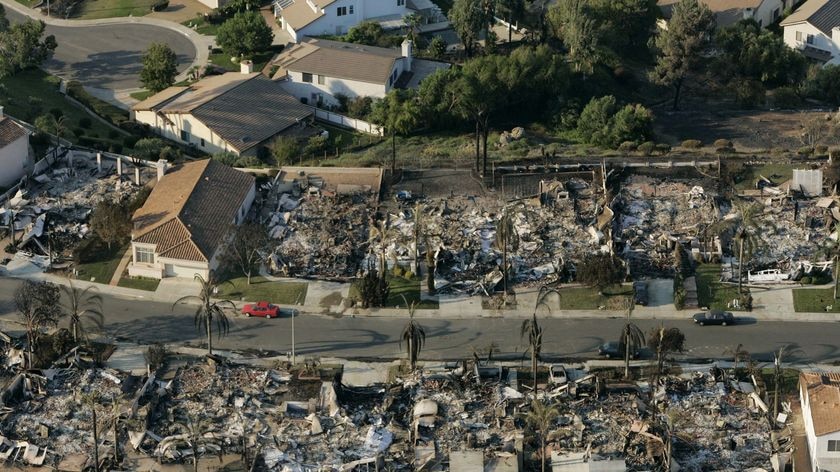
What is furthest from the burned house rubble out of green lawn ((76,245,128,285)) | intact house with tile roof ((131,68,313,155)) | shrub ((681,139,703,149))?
shrub ((681,139,703,149))

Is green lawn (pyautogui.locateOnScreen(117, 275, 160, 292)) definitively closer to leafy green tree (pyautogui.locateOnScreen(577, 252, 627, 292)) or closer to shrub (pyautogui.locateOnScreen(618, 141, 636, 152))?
leafy green tree (pyautogui.locateOnScreen(577, 252, 627, 292))

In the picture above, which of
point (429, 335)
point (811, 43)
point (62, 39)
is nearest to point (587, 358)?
point (429, 335)

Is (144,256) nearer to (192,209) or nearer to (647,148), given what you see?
(192,209)

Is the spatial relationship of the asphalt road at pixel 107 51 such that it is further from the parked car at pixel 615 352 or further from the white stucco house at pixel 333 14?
the parked car at pixel 615 352

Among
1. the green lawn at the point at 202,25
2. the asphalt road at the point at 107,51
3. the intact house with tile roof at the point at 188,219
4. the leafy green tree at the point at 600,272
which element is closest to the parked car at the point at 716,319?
the leafy green tree at the point at 600,272

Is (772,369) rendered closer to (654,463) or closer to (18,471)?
(654,463)

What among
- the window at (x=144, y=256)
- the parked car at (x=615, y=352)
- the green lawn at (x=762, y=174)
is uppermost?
the green lawn at (x=762, y=174)
